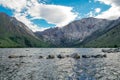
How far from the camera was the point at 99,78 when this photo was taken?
53.0 meters

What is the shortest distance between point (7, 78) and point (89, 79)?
63.8 feet

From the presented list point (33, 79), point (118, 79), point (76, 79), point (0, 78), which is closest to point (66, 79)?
point (76, 79)

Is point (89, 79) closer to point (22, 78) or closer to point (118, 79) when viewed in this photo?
point (118, 79)

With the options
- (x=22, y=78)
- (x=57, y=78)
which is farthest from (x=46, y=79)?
(x=22, y=78)

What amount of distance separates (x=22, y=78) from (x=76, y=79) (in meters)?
13.0

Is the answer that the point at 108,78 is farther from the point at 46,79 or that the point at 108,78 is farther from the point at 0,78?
the point at 0,78

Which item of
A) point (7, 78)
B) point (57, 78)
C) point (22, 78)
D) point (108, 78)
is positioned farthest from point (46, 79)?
point (108, 78)

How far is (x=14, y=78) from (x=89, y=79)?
702 inches

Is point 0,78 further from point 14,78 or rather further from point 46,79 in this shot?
point 46,79

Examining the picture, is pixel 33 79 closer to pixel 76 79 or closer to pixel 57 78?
pixel 57 78

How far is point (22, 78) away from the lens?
53281mm

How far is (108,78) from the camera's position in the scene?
5316cm

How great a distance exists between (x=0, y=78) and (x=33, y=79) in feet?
26.0

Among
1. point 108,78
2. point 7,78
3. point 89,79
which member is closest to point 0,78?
point 7,78
